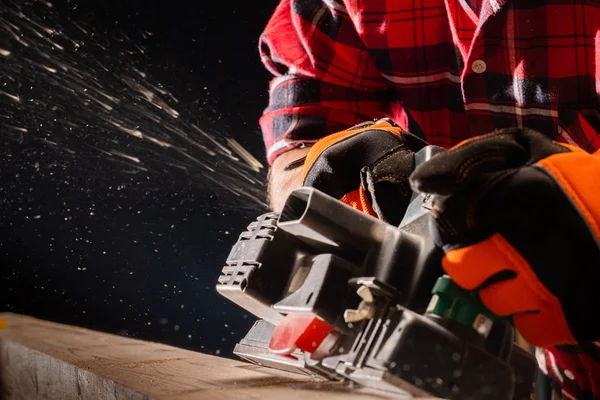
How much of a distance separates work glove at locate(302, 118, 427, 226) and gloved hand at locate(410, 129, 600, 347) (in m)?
0.29

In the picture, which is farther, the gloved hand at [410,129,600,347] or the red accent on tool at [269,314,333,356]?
the red accent on tool at [269,314,333,356]

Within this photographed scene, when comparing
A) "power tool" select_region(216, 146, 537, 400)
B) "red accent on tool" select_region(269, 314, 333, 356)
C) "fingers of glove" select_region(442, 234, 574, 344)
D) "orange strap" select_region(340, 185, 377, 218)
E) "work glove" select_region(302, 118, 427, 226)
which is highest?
"work glove" select_region(302, 118, 427, 226)

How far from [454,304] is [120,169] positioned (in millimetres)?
1962

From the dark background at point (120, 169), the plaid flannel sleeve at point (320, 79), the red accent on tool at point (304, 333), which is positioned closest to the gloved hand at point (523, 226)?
the red accent on tool at point (304, 333)

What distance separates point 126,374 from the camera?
42.4 inches

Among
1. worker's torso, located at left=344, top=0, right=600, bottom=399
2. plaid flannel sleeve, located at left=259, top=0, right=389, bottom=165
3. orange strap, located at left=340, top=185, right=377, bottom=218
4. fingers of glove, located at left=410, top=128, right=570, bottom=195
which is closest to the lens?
fingers of glove, located at left=410, top=128, right=570, bottom=195

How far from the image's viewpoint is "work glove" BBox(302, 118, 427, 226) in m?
0.99

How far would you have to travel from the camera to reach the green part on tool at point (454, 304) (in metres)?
0.70

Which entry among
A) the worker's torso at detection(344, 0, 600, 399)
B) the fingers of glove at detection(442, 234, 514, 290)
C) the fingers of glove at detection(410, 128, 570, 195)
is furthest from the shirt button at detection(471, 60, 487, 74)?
the fingers of glove at detection(442, 234, 514, 290)

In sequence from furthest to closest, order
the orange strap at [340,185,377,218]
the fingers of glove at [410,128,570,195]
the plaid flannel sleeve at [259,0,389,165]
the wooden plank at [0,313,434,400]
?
1. the plaid flannel sleeve at [259,0,389,165]
2. the orange strap at [340,185,377,218]
3. the wooden plank at [0,313,434,400]
4. the fingers of glove at [410,128,570,195]

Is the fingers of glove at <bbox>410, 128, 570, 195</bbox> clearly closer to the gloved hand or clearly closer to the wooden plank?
the gloved hand

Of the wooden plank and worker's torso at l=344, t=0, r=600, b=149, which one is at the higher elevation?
worker's torso at l=344, t=0, r=600, b=149

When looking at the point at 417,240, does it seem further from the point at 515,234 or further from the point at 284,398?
the point at 284,398

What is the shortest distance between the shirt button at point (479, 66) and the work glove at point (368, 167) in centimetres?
26
